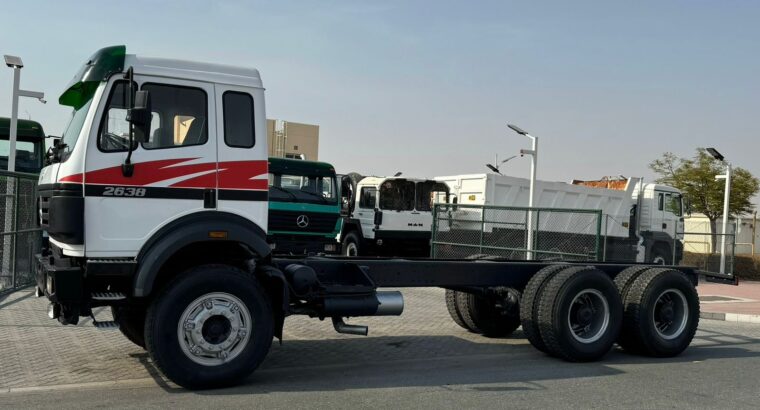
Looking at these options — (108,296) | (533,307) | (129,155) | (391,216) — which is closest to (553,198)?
(391,216)

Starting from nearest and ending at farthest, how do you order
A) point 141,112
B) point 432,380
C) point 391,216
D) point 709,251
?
point 141,112
point 432,380
point 391,216
point 709,251

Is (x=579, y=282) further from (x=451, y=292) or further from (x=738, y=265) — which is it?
(x=738, y=265)

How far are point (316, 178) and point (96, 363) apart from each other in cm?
1015

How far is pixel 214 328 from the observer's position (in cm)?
612

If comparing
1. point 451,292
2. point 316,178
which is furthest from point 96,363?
point 316,178

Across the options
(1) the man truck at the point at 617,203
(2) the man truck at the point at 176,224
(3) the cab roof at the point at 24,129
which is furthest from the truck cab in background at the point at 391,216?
(2) the man truck at the point at 176,224

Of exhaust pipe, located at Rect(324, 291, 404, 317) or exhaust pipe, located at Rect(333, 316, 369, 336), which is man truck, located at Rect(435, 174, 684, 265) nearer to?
exhaust pipe, located at Rect(324, 291, 404, 317)

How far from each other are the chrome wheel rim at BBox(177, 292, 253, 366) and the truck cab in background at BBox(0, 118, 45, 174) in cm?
1243

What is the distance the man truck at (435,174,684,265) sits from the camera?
70.1ft

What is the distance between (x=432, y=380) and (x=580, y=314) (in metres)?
2.25

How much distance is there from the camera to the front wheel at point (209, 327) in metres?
5.90

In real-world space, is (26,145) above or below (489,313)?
above

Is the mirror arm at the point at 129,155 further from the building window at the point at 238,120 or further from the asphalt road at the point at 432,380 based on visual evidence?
the asphalt road at the point at 432,380

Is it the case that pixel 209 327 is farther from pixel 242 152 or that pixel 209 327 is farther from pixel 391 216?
pixel 391 216
